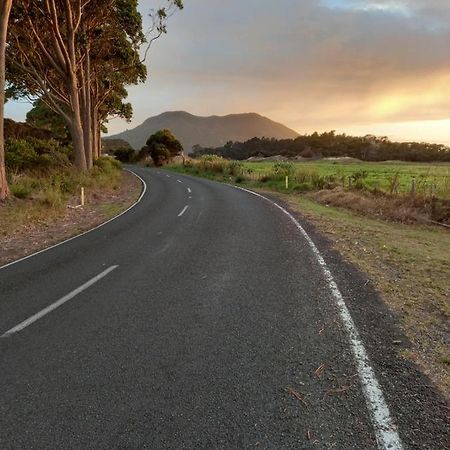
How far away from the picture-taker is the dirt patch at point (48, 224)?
10.6m

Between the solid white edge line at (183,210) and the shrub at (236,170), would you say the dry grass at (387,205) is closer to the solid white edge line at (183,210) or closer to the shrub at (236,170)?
the solid white edge line at (183,210)

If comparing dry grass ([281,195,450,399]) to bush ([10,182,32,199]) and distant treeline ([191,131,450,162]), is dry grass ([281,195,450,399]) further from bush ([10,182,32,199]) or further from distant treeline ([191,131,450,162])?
distant treeline ([191,131,450,162])

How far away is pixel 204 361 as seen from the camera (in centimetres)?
418

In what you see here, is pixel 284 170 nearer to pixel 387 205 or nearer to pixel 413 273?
pixel 387 205

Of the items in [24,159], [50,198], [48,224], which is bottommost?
[48,224]

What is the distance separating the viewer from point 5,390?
3.75 meters

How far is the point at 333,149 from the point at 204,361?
132781 mm

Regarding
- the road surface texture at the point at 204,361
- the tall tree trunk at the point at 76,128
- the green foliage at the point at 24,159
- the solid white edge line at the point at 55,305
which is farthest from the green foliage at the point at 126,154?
the solid white edge line at the point at 55,305

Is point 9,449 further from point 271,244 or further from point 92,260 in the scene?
point 271,244

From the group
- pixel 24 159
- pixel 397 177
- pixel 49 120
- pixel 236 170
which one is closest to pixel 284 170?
pixel 236 170

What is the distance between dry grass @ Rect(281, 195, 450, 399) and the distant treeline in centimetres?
9603

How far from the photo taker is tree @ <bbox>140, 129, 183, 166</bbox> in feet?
205

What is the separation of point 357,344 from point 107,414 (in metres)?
2.60

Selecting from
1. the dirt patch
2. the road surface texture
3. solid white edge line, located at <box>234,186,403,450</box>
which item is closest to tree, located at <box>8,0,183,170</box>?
the dirt patch
